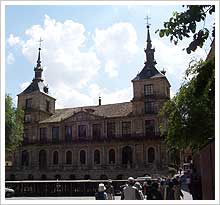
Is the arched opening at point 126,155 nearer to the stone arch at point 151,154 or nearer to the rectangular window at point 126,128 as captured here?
the rectangular window at point 126,128

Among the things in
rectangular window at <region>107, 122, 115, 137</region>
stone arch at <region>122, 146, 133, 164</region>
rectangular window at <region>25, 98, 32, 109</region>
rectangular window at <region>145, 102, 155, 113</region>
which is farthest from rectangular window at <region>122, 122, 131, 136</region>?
rectangular window at <region>25, 98, 32, 109</region>

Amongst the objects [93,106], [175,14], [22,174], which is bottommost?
[22,174]

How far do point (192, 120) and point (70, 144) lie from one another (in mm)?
30393

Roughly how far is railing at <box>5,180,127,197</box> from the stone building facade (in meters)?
21.0

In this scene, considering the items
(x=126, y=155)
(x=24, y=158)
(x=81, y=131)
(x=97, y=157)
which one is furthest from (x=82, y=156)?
(x=24, y=158)

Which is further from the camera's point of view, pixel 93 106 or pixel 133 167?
pixel 93 106

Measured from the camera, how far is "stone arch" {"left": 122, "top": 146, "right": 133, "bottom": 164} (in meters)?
47.6

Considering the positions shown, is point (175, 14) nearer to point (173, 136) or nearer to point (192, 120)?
point (192, 120)

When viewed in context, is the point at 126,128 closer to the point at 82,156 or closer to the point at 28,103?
the point at 82,156

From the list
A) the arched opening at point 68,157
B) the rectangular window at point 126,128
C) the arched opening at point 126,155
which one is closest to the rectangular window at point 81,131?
the arched opening at point 68,157

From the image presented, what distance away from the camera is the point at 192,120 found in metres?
23.0

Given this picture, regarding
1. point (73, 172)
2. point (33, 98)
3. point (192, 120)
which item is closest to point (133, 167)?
point (73, 172)

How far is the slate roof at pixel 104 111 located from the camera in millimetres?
50844

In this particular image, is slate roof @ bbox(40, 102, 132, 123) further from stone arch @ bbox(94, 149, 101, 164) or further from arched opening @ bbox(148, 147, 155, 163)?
arched opening @ bbox(148, 147, 155, 163)
